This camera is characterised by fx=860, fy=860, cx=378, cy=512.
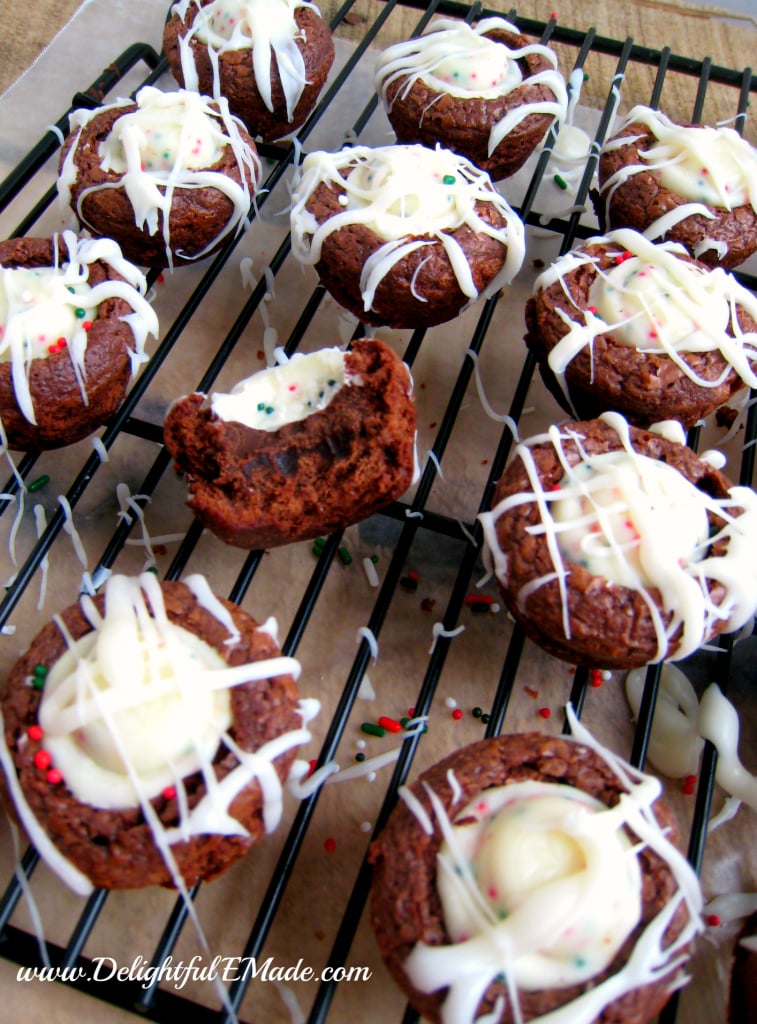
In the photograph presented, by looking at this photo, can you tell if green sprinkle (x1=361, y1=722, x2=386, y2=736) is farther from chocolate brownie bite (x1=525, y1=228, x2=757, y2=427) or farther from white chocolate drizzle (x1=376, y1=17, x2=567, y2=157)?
white chocolate drizzle (x1=376, y1=17, x2=567, y2=157)

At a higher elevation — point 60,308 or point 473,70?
point 473,70

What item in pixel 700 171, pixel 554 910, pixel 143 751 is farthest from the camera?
pixel 700 171

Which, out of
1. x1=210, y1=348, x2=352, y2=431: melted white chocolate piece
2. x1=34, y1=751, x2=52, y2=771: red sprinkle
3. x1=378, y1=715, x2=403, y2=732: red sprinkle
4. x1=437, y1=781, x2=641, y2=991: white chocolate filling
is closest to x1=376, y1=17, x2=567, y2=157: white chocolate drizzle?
x1=210, y1=348, x2=352, y2=431: melted white chocolate piece

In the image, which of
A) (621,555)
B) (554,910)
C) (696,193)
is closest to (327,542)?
(621,555)

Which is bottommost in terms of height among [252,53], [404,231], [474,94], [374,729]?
[374,729]

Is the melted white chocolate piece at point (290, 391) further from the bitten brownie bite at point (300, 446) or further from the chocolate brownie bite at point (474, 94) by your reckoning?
the chocolate brownie bite at point (474, 94)

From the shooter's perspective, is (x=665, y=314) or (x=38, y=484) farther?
(x=38, y=484)

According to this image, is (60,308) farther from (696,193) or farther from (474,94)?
→ (696,193)
